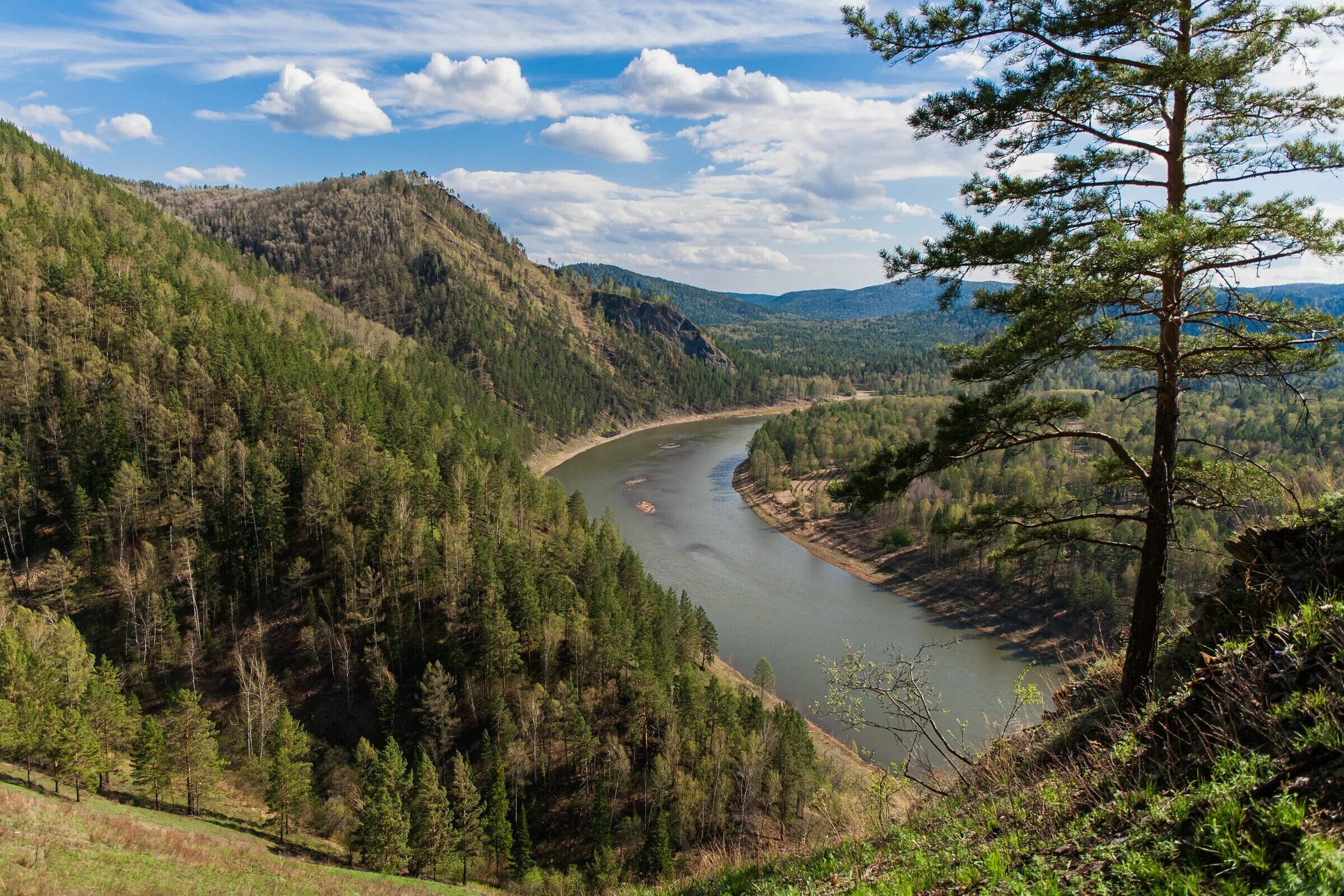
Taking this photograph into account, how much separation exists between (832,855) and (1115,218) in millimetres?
7426

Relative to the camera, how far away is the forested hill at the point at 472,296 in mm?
121625

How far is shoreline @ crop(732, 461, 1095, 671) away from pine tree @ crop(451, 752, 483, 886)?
2809cm

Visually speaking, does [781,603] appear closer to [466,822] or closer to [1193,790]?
[466,822]

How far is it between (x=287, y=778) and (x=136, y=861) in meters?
8.59

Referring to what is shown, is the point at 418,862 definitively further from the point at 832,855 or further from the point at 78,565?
the point at 78,565

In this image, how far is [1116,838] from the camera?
433 cm

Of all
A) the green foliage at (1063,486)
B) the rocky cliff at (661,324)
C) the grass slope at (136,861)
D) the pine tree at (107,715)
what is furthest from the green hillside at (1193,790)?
the rocky cliff at (661,324)

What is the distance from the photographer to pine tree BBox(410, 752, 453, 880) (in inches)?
877

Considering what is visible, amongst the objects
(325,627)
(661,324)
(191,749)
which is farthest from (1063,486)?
(661,324)

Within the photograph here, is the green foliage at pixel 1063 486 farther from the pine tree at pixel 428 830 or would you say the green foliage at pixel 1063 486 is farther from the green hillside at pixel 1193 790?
the pine tree at pixel 428 830

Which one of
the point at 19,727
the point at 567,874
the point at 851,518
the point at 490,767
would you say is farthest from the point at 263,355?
the point at 851,518

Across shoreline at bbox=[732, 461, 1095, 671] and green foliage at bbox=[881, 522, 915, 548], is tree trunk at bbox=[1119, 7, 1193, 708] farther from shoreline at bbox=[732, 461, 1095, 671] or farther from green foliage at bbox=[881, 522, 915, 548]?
green foliage at bbox=[881, 522, 915, 548]

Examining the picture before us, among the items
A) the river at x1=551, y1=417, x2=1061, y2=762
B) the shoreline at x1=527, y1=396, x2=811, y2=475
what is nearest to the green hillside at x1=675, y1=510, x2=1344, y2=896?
the river at x1=551, y1=417, x2=1061, y2=762

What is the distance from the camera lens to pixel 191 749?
22.9 metres
